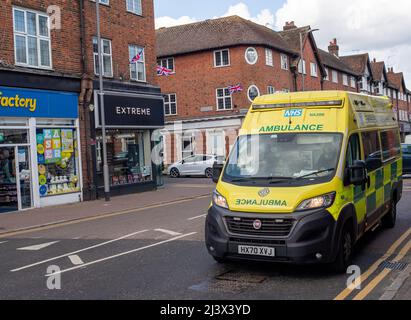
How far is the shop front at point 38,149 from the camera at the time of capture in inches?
633

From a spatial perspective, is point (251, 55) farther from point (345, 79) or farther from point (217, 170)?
point (217, 170)

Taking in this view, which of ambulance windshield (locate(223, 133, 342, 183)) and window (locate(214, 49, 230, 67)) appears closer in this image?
ambulance windshield (locate(223, 133, 342, 183))

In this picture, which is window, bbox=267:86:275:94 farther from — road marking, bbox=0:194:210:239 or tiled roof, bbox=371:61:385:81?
tiled roof, bbox=371:61:385:81

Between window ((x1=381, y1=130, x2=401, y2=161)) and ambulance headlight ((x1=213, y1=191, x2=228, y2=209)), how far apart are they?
4.44 m

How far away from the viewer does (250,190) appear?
6.89 m

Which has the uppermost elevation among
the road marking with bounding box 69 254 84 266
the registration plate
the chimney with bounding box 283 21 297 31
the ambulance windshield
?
the chimney with bounding box 283 21 297 31

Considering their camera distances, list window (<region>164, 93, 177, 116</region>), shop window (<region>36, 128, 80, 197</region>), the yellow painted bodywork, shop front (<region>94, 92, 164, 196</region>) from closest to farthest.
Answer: the yellow painted bodywork → shop window (<region>36, 128, 80, 197</region>) → shop front (<region>94, 92, 164, 196</region>) → window (<region>164, 93, 177, 116</region>)

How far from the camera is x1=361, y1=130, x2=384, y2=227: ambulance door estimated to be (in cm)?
828

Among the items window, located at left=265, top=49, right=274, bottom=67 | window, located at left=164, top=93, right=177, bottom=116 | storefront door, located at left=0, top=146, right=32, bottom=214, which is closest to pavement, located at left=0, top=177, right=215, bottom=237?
storefront door, located at left=0, top=146, right=32, bottom=214

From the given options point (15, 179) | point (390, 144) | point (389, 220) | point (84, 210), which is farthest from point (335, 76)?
point (389, 220)
